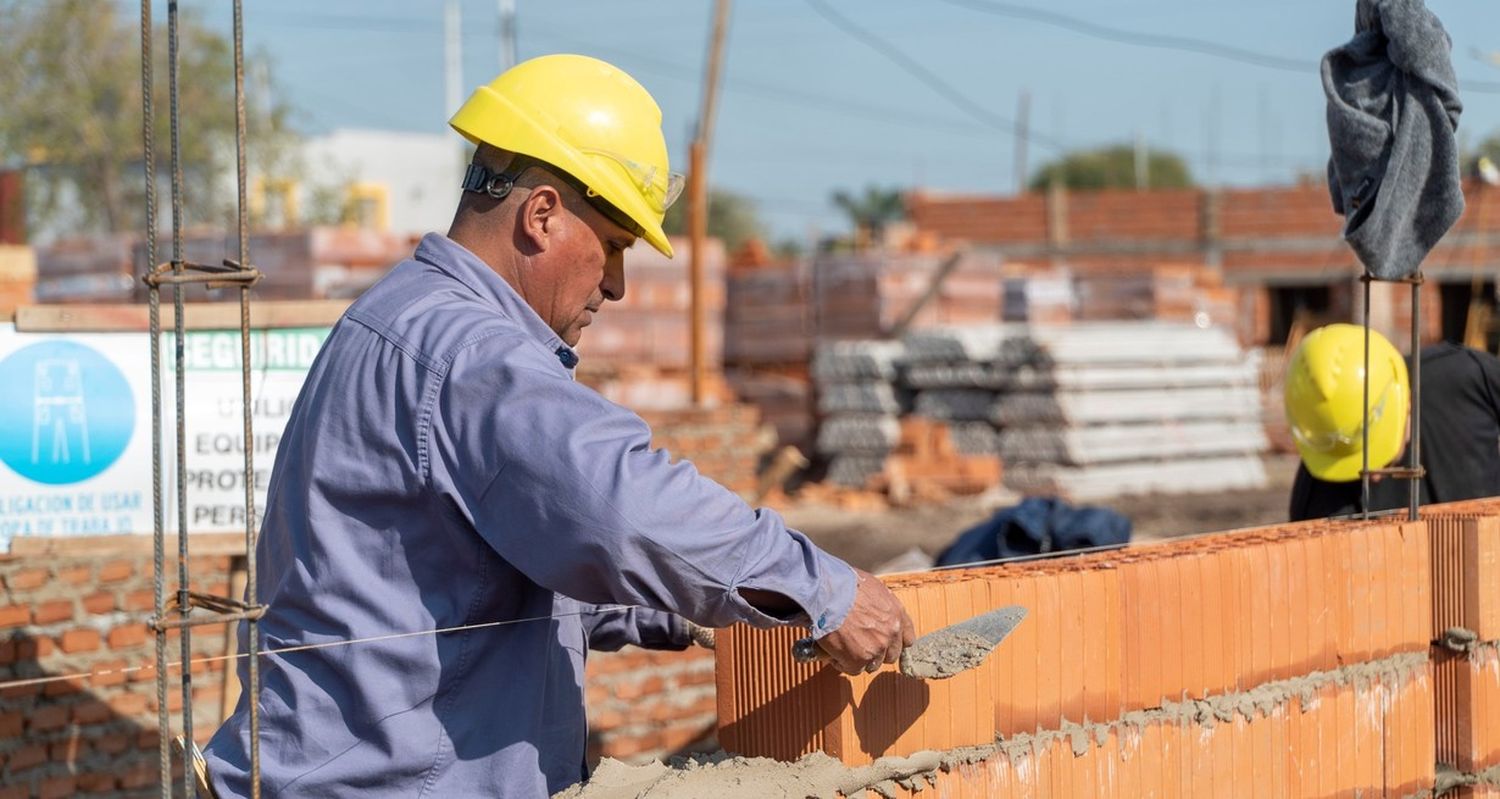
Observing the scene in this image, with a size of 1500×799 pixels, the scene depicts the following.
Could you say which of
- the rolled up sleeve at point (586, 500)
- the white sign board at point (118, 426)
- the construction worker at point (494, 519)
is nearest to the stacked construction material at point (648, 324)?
the white sign board at point (118, 426)

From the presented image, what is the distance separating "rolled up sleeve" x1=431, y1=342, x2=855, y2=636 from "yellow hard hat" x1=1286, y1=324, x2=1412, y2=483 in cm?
317

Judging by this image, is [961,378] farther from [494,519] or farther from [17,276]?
[494,519]

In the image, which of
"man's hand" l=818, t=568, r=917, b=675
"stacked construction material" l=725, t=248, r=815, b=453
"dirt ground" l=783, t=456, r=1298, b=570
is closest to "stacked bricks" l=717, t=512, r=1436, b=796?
"man's hand" l=818, t=568, r=917, b=675

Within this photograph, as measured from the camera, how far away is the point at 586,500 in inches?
78.3

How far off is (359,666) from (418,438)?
1.15 ft

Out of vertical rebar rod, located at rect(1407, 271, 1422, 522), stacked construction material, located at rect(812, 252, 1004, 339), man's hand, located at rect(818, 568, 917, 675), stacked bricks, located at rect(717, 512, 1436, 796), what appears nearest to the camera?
man's hand, located at rect(818, 568, 917, 675)

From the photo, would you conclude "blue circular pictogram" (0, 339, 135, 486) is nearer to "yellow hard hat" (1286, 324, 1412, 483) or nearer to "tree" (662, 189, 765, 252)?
"yellow hard hat" (1286, 324, 1412, 483)

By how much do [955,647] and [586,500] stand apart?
2.53ft

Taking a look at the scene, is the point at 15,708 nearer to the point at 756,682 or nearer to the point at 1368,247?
the point at 756,682

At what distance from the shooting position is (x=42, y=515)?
4945 mm

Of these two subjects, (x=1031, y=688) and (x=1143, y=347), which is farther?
(x=1143, y=347)

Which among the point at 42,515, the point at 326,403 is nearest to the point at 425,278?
the point at 326,403

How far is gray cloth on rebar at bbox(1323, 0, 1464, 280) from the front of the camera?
137 inches

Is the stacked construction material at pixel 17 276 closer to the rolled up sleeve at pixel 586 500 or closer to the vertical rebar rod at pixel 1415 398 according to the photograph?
the vertical rebar rod at pixel 1415 398
